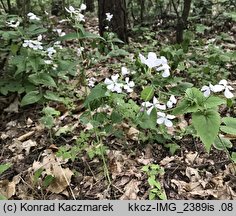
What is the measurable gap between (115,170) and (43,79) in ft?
3.01

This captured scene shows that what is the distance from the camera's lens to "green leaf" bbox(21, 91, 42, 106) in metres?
2.91

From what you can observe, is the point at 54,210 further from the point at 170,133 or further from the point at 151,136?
the point at 170,133

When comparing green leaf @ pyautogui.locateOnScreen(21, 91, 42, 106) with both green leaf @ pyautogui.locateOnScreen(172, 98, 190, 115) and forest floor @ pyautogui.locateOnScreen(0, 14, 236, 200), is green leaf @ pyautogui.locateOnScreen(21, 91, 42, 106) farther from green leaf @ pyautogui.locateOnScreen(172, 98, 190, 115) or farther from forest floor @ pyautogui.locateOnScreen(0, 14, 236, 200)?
green leaf @ pyautogui.locateOnScreen(172, 98, 190, 115)

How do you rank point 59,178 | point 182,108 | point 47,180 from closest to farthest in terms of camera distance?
point 182,108 < point 47,180 < point 59,178

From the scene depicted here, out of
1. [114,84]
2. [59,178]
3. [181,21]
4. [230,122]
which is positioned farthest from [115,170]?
[181,21]

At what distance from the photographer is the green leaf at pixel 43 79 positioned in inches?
112

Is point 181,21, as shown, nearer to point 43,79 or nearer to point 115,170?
point 43,79

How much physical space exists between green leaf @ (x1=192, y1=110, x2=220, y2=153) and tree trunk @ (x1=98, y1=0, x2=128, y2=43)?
9.45ft

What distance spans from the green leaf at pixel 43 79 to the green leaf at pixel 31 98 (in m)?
0.14

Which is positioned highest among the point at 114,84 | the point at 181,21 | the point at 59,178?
the point at 114,84

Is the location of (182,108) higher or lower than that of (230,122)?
higher

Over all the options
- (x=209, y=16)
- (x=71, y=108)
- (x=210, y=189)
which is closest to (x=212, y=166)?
(x=210, y=189)

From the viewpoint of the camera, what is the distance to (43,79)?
9.51ft

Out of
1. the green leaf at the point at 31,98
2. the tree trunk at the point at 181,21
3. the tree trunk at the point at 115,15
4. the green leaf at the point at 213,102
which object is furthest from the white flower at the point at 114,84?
the tree trunk at the point at 181,21
